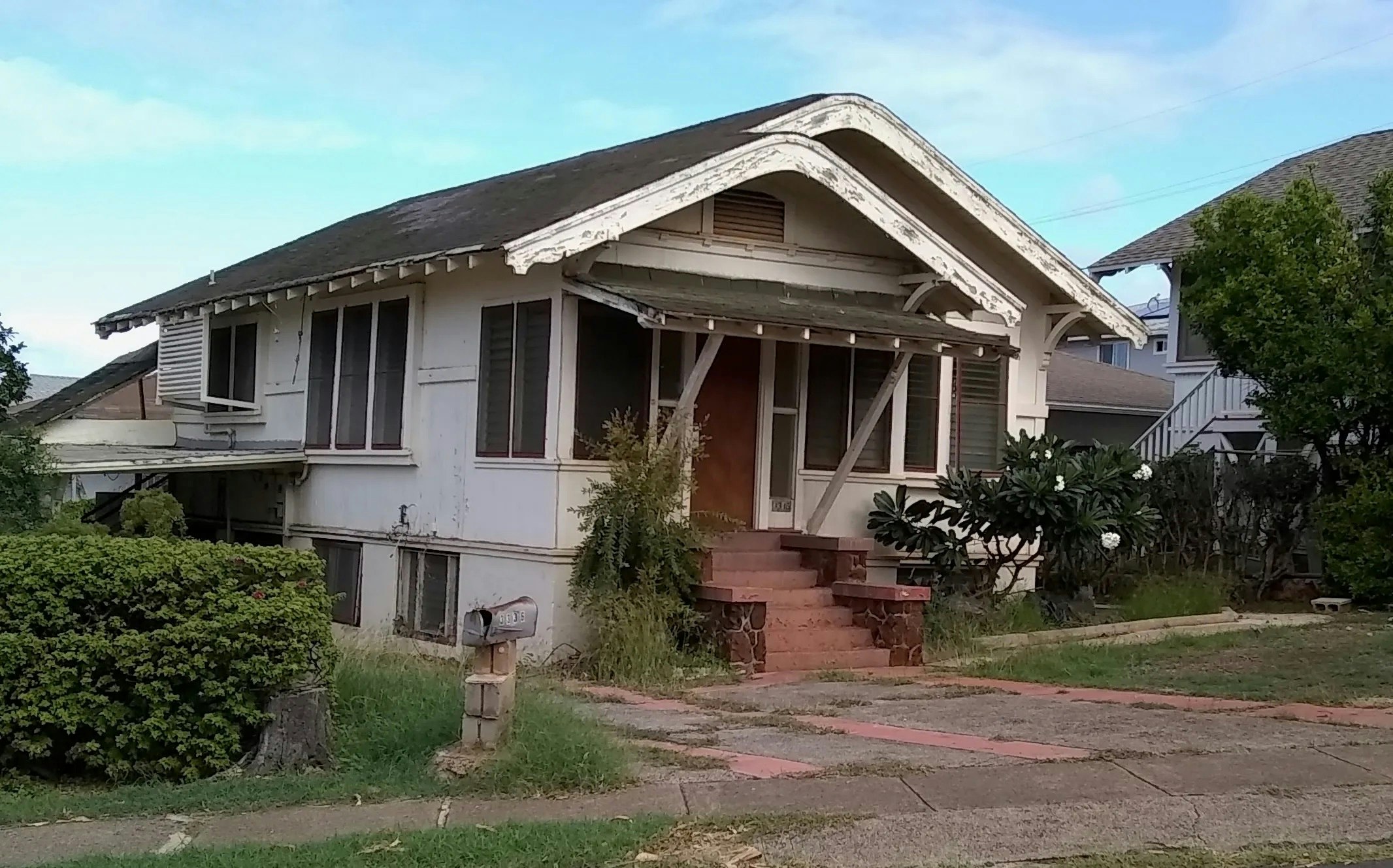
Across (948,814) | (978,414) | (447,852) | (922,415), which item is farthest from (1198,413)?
(447,852)

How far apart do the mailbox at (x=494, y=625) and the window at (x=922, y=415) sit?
7.84 meters

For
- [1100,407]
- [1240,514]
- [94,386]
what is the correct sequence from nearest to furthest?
[1240,514], [94,386], [1100,407]

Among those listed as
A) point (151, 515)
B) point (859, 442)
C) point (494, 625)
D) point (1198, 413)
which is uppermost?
point (1198, 413)

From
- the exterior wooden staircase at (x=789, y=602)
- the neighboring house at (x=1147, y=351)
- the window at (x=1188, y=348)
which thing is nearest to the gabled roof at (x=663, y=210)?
the exterior wooden staircase at (x=789, y=602)

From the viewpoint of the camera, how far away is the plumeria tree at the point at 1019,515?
47.3 feet

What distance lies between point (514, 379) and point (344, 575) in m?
3.95

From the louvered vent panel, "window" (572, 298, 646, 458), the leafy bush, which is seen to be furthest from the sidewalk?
the louvered vent panel

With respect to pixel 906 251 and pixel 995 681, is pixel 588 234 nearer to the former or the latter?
pixel 906 251

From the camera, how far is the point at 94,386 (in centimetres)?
2039

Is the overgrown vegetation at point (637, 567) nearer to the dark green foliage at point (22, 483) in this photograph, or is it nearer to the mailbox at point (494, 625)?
the mailbox at point (494, 625)

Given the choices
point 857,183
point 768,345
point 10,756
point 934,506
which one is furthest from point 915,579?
point 10,756

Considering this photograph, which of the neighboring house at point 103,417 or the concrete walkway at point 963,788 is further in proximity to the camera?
the neighboring house at point 103,417

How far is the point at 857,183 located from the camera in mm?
13836

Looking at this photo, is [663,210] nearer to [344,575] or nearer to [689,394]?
[689,394]
